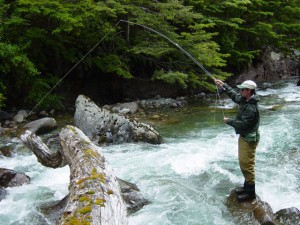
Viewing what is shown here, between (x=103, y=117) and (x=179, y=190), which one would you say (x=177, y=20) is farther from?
(x=179, y=190)

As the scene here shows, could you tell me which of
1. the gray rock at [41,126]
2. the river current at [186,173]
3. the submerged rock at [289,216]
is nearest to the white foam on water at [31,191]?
the river current at [186,173]

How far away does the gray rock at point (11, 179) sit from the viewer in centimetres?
687

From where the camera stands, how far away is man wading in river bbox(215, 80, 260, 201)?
18.0 feet

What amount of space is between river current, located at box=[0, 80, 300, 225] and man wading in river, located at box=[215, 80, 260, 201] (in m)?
0.53

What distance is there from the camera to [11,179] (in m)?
6.95

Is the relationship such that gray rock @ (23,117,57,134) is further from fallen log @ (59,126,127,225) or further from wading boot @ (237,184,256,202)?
wading boot @ (237,184,256,202)

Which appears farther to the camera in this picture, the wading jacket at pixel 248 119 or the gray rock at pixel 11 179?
the gray rock at pixel 11 179

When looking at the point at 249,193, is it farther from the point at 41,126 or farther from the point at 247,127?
the point at 41,126

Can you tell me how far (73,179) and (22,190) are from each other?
275 cm

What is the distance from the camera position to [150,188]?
21.9 feet

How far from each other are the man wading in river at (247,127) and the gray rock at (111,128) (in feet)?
12.9

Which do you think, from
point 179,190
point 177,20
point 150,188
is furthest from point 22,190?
point 177,20

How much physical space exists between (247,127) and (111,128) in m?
5.19

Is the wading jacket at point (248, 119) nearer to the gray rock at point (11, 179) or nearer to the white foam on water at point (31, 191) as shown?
the white foam on water at point (31, 191)
